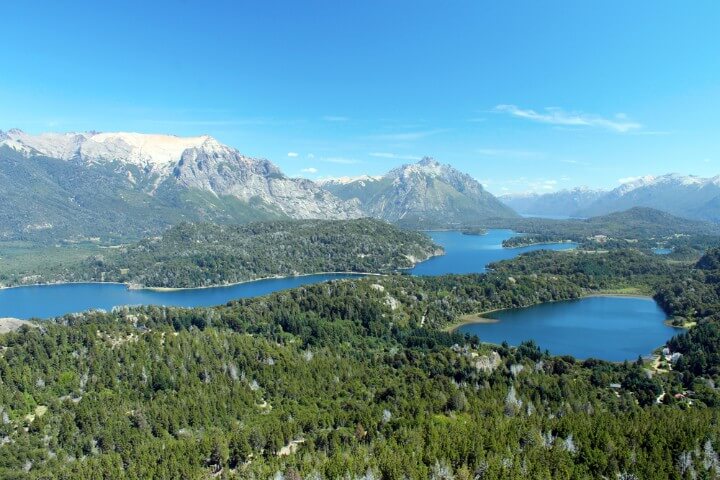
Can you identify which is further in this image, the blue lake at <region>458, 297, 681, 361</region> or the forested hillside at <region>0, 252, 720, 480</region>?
the blue lake at <region>458, 297, 681, 361</region>

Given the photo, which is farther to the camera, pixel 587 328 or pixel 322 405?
pixel 587 328

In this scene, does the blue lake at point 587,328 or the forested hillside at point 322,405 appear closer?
the forested hillside at point 322,405

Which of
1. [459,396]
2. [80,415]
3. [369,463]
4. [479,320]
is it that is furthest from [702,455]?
[479,320]

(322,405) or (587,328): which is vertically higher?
(587,328)
